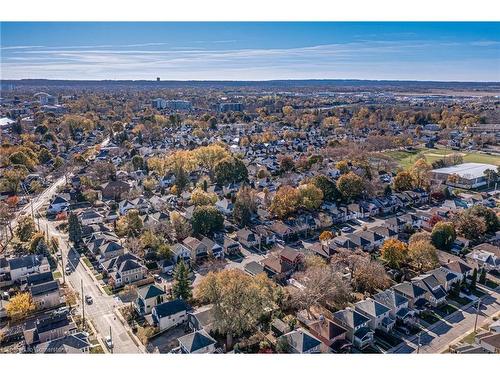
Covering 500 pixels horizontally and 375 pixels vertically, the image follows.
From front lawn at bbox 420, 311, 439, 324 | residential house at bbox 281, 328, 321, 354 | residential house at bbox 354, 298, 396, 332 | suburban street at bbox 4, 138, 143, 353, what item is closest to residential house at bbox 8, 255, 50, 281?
suburban street at bbox 4, 138, 143, 353

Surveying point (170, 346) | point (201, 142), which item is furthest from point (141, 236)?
point (201, 142)

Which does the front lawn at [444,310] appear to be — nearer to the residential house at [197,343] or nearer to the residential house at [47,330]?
the residential house at [197,343]

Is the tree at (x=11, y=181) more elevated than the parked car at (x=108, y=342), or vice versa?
the tree at (x=11, y=181)

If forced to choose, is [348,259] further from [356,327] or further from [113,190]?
[113,190]

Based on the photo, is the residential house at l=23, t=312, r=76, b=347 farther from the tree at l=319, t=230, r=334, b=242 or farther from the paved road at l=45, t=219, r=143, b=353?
the tree at l=319, t=230, r=334, b=242

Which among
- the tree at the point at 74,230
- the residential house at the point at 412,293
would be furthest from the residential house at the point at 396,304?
the tree at the point at 74,230

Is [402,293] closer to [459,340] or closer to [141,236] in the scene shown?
[459,340]
